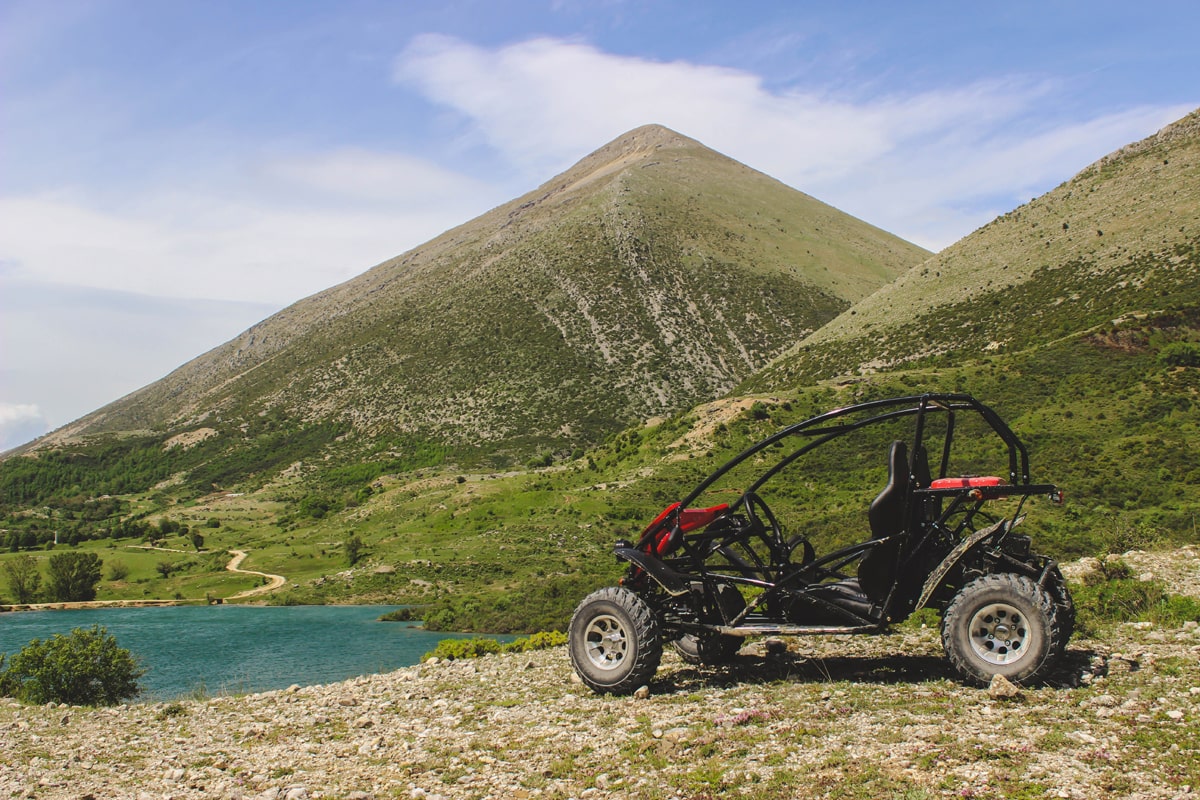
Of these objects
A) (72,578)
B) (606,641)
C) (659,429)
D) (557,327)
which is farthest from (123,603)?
(606,641)

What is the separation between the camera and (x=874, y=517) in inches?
303

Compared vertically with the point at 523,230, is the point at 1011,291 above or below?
below

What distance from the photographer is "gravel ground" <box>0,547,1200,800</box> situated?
210 inches

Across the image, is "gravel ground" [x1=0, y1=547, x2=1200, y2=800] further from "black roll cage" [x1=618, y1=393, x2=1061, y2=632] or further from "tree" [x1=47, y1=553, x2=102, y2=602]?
"tree" [x1=47, y1=553, x2=102, y2=602]

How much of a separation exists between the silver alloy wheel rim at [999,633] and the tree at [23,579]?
76.4m

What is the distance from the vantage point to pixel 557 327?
111m

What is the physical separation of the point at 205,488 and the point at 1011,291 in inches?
4123

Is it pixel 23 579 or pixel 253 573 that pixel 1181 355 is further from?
pixel 23 579

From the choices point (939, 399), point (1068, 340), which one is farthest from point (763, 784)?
point (1068, 340)

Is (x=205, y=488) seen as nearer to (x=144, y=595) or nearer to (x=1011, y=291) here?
(x=144, y=595)

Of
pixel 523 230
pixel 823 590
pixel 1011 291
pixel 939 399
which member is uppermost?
pixel 523 230

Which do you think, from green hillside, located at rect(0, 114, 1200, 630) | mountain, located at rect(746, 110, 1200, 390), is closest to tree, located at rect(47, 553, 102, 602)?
green hillside, located at rect(0, 114, 1200, 630)

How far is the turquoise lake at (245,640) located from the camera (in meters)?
31.6

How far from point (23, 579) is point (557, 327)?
220 feet
